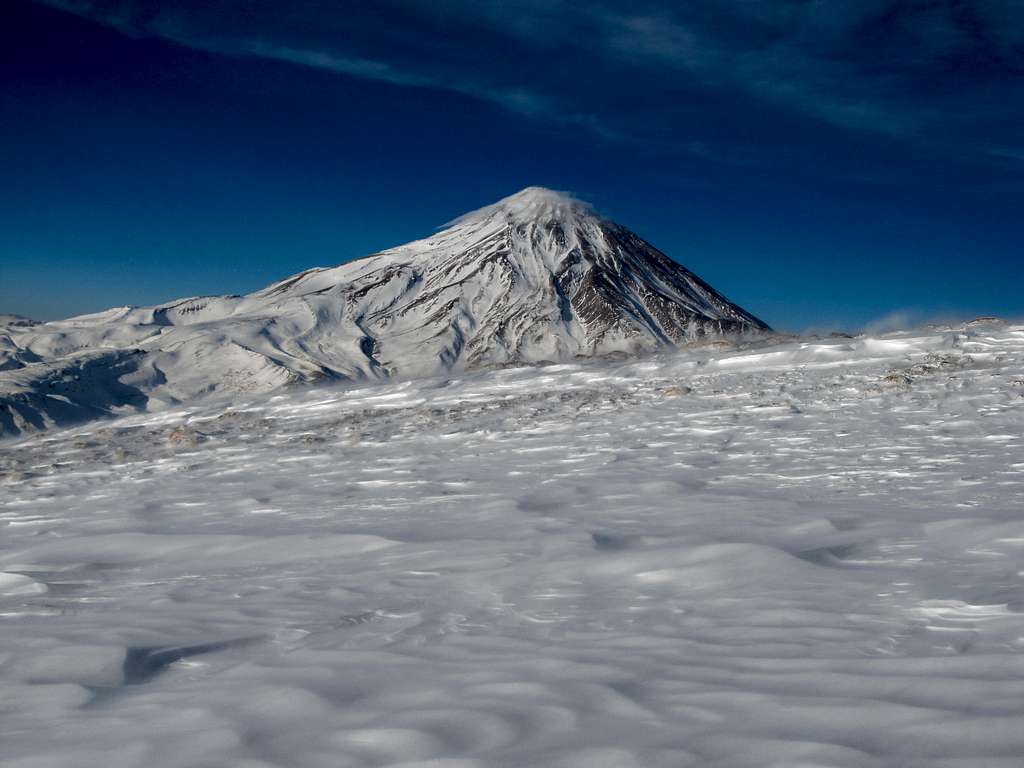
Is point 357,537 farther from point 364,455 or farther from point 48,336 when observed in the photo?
point 48,336

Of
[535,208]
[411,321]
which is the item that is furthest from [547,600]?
[535,208]

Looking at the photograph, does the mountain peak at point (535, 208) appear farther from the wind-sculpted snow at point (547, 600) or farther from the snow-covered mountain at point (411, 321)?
the wind-sculpted snow at point (547, 600)

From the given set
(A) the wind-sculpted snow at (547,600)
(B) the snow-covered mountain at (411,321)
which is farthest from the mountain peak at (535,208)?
(A) the wind-sculpted snow at (547,600)

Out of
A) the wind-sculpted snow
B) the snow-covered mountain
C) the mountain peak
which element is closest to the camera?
the wind-sculpted snow

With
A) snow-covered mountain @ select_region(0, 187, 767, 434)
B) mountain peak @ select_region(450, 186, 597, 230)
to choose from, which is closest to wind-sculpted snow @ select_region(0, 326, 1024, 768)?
snow-covered mountain @ select_region(0, 187, 767, 434)

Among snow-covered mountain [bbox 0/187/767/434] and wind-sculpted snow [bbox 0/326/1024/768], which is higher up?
snow-covered mountain [bbox 0/187/767/434]

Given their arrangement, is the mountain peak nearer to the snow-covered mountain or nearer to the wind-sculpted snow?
the snow-covered mountain
